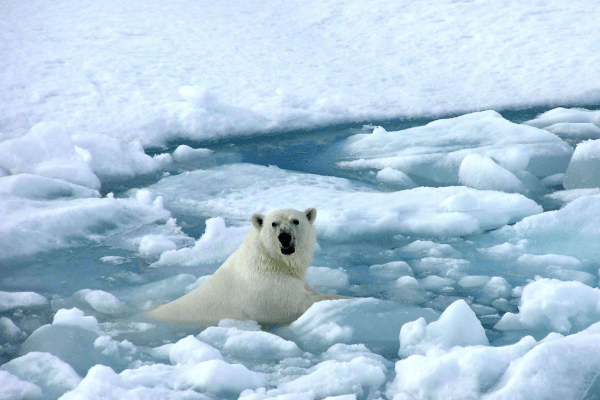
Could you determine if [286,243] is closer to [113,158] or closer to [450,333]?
[450,333]

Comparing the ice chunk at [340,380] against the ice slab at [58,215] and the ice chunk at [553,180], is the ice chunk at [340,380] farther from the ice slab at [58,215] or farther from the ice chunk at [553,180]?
the ice chunk at [553,180]

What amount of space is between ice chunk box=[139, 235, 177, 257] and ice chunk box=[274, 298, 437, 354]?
4.52 ft

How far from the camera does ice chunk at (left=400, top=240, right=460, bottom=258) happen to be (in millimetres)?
4145

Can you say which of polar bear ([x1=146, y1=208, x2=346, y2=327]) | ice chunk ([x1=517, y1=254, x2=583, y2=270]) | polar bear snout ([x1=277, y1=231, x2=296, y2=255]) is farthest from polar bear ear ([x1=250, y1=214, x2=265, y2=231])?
ice chunk ([x1=517, y1=254, x2=583, y2=270])

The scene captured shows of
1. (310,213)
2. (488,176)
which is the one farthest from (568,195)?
(310,213)

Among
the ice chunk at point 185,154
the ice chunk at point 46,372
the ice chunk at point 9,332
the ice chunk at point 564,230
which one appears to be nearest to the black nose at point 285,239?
the ice chunk at point 46,372

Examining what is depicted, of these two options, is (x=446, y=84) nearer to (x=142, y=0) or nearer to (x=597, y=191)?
(x=597, y=191)

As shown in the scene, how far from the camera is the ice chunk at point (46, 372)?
2.55m

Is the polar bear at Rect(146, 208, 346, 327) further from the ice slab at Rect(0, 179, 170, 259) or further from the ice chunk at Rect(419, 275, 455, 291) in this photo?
the ice slab at Rect(0, 179, 170, 259)

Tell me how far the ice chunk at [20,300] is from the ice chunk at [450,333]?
199cm

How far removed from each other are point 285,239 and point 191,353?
846 mm

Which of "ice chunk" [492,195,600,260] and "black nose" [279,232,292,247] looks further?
"ice chunk" [492,195,600,260]

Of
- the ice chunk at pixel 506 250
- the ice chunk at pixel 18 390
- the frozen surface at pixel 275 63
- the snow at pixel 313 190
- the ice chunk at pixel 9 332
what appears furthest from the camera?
the frozen surface at pixel 275 63

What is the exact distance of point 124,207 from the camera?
497 cm
